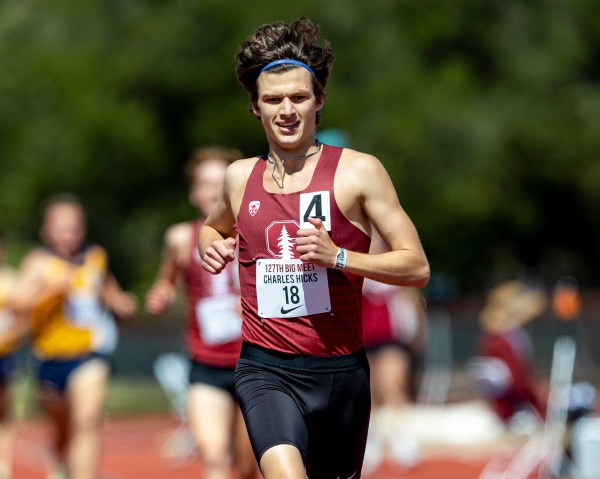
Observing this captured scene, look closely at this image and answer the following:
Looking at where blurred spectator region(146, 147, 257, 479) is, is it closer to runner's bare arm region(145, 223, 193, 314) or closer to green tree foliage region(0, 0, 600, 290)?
runner's bare arm region(145, 223, 193, 314)

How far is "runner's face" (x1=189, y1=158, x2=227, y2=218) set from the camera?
23.8ft

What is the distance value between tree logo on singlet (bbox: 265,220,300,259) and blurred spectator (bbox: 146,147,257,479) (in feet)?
7.45

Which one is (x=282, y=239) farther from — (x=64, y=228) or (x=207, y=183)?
(x=64, y=228)

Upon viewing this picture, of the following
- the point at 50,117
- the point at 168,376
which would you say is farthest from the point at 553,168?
the point at 168,376

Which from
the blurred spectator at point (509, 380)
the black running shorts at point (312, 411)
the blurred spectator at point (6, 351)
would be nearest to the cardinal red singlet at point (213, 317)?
the black running shorts at point (312, 411)

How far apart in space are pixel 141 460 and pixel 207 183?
287 inches

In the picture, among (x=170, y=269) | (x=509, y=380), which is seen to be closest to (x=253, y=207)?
(x=170, y=269)

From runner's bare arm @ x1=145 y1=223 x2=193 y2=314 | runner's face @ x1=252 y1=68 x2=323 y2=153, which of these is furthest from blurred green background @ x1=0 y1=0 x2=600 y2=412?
runner's face @ x1=252 y1=68 x2=323 y2=153

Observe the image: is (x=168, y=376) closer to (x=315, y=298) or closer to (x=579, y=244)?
(x=315, y=298)

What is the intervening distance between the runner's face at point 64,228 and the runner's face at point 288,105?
3.93m

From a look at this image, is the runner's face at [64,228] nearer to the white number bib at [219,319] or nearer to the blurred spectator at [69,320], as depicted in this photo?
the blurred spectator at [69,320]

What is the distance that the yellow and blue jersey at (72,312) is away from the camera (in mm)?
8555

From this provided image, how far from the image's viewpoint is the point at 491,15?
30594 mm

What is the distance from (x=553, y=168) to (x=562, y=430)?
18.0 meters
